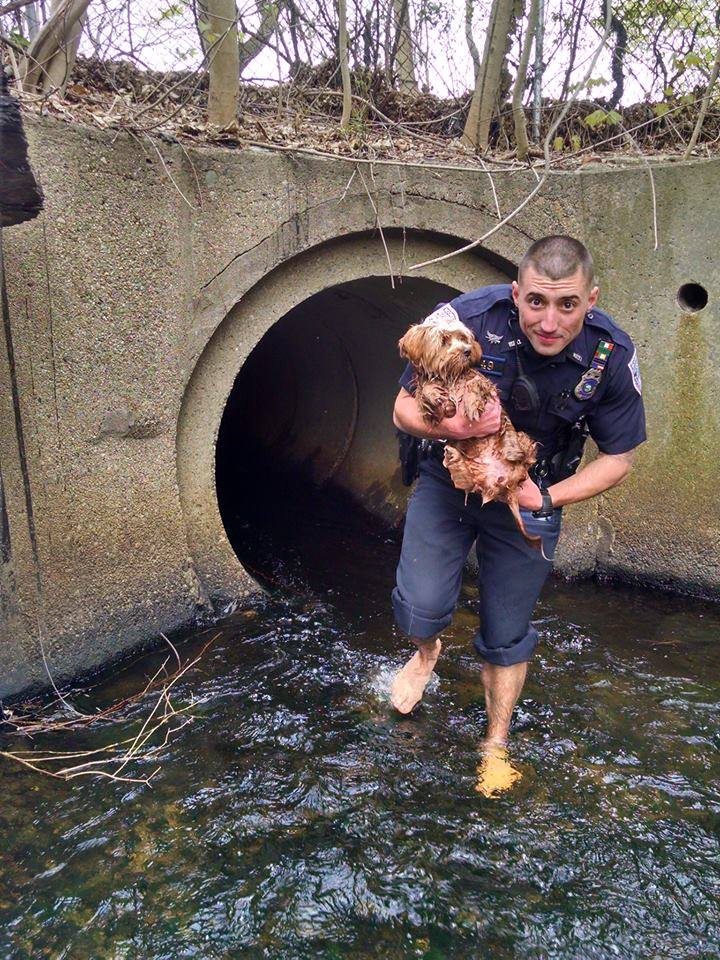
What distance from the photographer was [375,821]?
2945 millimetres

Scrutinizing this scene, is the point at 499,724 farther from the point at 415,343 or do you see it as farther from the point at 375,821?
the point at 415,343

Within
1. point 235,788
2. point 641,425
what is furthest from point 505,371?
point 235,788

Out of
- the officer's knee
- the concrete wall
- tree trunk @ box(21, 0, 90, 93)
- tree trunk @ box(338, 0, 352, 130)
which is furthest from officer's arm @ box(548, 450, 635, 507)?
tree trunk @ box(21, 0, 90, 93)

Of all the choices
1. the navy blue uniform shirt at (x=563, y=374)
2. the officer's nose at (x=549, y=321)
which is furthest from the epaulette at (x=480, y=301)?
the officer's nose at (x=549, y=321)

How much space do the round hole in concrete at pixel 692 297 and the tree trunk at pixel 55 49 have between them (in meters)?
3.69

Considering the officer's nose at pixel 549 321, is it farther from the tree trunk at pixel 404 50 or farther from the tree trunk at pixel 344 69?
the tree trunk at pixel 404 50

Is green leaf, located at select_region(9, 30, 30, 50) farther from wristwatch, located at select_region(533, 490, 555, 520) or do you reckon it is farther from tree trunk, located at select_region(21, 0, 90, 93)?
wristwatch, located at select_region(533, 490, 555, 520)

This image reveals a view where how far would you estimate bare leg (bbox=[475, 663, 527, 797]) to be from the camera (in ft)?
10.5

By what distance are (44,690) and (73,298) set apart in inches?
72.0

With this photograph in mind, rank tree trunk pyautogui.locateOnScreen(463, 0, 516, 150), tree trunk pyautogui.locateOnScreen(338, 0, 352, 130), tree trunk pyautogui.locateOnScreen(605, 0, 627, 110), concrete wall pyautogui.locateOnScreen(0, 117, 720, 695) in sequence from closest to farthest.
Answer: concrete wall pyautogui.locateOnScreen(0, 117, 720, 695)
tree trunk pyautogui.locateOnScreen(338, 0, 352, 130)
tree trunk pyautogui.locateOnScreen(463, 0, 516, 150)
tree trunk pyautogui.locateOnScreen(605, 0, 627, 110)

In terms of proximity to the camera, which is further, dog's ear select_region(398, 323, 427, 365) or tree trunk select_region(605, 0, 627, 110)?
tree trunk select_region(605, 0, 627, 110)

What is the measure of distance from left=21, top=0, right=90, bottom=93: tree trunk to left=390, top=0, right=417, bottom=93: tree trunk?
264cm

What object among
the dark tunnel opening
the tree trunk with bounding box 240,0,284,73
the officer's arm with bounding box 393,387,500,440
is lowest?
the dark tunnel opening

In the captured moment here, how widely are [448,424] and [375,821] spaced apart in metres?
1.51
